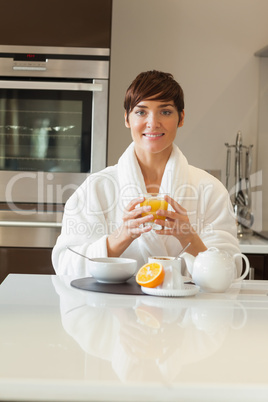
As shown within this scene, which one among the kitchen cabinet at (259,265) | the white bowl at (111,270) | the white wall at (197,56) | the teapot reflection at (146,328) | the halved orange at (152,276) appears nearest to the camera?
the teapot reflection at (146,328)

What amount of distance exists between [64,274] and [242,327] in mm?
939

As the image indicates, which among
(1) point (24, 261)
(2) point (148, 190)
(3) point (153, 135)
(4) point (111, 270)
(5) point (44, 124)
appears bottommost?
(1) point (24, 261)

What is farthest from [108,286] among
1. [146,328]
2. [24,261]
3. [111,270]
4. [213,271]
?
[24,261]

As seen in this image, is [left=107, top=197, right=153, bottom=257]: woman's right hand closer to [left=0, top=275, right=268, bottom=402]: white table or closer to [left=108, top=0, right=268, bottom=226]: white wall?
[left=0, top=275, right=268, bottom=402]: white table

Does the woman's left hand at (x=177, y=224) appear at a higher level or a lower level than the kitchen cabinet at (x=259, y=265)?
higher

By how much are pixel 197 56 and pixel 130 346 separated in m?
2.74

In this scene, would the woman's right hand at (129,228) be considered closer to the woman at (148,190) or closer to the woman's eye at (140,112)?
the woman at (148,190)

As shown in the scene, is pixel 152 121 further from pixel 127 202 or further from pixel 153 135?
pixel 127 202

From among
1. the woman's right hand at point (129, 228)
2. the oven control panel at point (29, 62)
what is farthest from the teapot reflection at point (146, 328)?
the oven control panel at point (29, 62)

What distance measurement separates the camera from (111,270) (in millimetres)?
1755

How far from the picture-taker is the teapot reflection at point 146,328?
1.03m

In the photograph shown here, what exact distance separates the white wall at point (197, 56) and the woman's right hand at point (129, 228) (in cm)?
163

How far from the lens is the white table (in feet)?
3.02

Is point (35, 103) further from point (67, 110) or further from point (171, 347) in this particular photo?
point (171, 347)
